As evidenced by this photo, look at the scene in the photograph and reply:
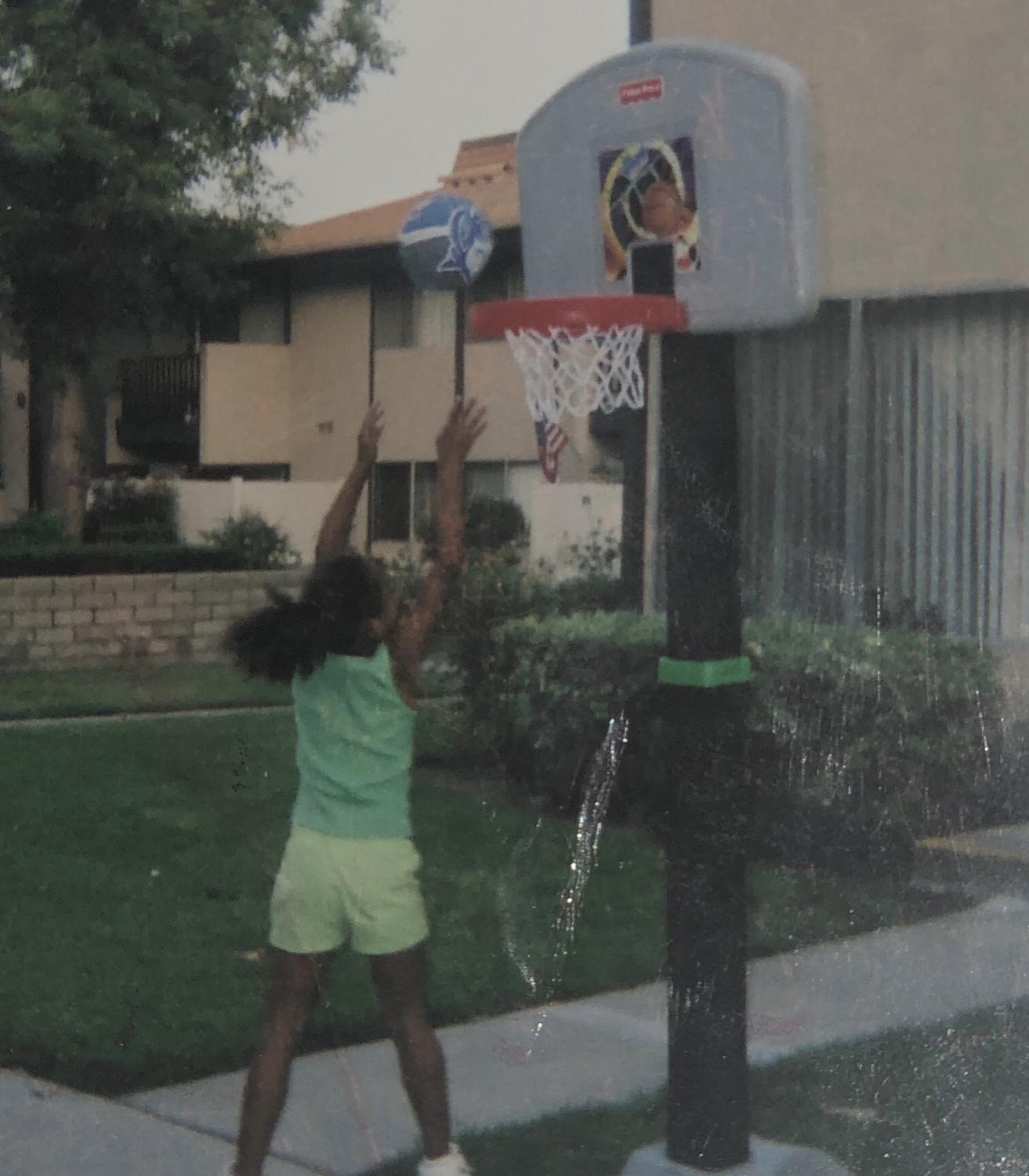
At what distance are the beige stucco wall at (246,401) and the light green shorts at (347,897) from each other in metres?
11.0

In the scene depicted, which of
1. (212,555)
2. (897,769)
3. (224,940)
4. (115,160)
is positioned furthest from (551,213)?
(212,555)

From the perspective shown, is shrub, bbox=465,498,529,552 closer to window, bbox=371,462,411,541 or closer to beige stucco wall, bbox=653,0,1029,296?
window, bbox=371,462,411,541

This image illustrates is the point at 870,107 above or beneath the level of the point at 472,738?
above

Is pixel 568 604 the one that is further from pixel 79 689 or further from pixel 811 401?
pixel 79 689

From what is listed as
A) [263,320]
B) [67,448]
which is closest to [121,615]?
[263,320]

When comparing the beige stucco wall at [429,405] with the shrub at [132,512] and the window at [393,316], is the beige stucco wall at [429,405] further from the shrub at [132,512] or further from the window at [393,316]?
the shrub at [132,512]

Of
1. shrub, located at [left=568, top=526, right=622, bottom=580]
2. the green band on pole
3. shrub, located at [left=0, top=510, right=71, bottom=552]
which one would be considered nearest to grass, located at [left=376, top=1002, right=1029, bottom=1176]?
the green band on pole

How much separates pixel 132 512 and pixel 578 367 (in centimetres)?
1331

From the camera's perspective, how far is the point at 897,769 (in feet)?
24.9

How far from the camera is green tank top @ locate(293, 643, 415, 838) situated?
13.3ft

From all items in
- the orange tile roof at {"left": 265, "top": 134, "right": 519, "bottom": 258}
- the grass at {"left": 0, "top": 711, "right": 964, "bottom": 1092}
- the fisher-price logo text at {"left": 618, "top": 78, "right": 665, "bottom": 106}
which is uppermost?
the orange tile roof at {"left": 265, "top": 134, "right": 519, "bottom": 258}

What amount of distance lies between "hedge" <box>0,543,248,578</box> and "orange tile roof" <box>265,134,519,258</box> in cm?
258

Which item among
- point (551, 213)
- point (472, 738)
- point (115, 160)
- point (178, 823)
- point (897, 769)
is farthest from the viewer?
point (115, 160)

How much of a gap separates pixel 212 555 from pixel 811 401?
6.29 meters
